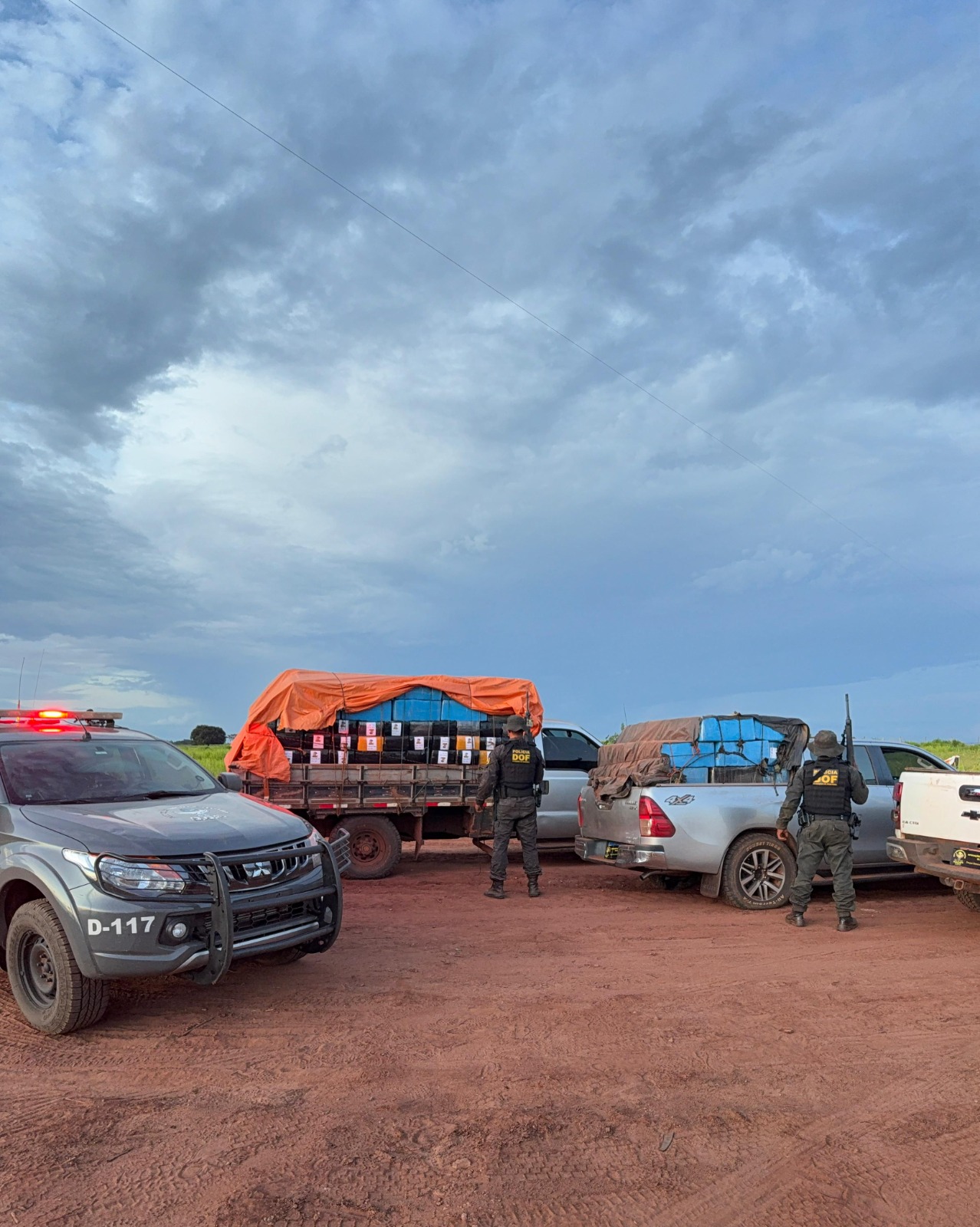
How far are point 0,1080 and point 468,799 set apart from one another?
7.24 m

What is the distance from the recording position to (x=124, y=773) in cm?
621

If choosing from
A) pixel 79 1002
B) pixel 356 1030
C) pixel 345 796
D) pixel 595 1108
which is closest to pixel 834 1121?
pixel 595 1108

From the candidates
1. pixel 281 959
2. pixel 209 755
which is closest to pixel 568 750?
pixel 281 959

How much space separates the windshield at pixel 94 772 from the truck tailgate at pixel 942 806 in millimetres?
6133

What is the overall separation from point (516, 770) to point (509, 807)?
0.39 m

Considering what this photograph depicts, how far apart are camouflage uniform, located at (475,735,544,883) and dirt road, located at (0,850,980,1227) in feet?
7.94

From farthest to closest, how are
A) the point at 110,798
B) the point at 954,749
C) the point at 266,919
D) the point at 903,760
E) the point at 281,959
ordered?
the point at 954,749
the point at 903,760
the point at 281,959
the point at 110,798
the point at 266,919

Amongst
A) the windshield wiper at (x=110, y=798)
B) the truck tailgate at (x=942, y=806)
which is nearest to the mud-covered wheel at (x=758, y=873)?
the truck tailgate at (x=942, y=806)

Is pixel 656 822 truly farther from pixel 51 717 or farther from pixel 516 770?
pixel 51 717

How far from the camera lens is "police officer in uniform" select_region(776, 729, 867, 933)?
8133 millimetres

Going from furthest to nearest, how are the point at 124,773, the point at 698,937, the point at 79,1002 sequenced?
the point at 698,937, the point at 124,773, the point at 79,1002

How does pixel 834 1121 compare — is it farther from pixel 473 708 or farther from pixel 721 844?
pixel 473 708

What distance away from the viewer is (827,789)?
27.1 ft

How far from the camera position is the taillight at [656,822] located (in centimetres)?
874
